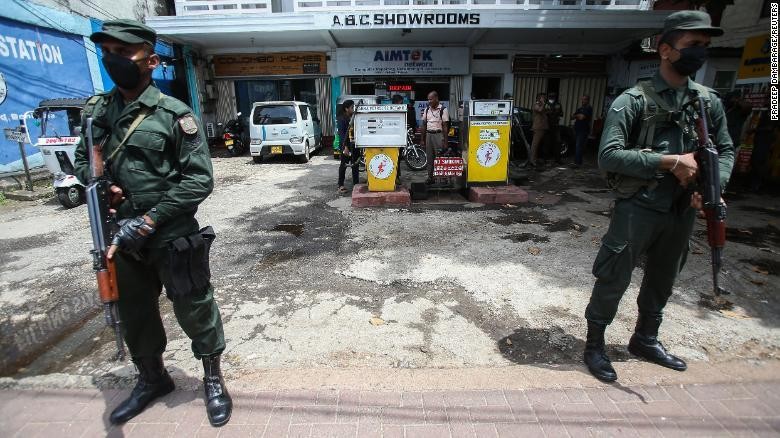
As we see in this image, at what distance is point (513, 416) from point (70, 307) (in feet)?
12.8

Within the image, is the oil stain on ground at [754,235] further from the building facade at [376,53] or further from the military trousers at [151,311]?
the building facade at [376,53]

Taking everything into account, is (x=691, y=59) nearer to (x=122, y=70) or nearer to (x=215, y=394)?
(x=122, y=70)

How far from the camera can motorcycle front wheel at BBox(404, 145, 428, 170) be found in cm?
1041

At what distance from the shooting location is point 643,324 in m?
Result: 2.76

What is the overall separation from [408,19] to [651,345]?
444 inches

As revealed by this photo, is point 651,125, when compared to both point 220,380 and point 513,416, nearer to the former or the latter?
point 513,416

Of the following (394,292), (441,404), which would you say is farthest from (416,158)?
(441,404)

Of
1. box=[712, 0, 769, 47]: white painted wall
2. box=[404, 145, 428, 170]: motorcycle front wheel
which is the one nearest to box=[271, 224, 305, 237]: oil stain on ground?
box=[404, 145, 428, 170]: motorcycle front wheel

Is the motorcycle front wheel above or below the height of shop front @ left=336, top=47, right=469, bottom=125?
below

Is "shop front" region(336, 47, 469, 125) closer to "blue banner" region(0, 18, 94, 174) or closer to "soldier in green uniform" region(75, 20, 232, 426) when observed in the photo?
"blue banner" region(0, 18, 94, 174)

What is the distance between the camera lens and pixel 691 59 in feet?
7.36

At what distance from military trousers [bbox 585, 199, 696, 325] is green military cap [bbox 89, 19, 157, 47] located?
2.81 metres

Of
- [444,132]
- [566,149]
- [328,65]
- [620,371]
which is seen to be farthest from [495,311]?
[328,65]

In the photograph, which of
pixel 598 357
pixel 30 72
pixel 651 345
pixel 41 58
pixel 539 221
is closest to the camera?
pixel 598 357
